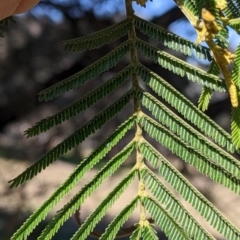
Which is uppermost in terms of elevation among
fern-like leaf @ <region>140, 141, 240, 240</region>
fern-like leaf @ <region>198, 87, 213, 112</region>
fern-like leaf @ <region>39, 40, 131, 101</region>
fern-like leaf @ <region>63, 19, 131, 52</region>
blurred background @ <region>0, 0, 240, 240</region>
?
blurred background @ <region>0, 0, 240, 240</region>

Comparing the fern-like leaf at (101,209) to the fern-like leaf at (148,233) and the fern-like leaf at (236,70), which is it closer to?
the fern-like leaf at (148,233)

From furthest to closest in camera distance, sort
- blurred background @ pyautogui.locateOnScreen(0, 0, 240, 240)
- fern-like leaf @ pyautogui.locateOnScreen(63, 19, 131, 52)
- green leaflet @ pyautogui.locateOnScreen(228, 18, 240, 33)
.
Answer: blurred background @ pyautogui.locateOnScreen(0, 0, 240, 240) < fern-like leaf @ pyautogui.locateOnScreen(63, 19, 131, 52) < green leaflet @ pyautogui.locateOnScreen(228, 18, 240, 33)

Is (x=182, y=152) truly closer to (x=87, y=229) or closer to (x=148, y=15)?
(x=87, y=229)

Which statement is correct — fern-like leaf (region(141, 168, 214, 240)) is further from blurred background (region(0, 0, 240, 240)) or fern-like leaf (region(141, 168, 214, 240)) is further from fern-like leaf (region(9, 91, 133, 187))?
blurred background (region(0, 0, 240, 240))

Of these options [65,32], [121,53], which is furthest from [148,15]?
[121,53]

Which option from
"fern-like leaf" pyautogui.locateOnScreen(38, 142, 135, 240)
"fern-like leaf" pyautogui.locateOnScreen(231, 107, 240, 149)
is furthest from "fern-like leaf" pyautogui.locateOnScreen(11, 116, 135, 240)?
"fern-like leaf" pyautogui.locateOnScreen(231, 107, 240, 149)

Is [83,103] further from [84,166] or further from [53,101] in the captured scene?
[53,101]

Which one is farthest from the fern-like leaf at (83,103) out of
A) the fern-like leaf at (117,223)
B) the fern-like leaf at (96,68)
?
the fern-like leaf at (117,223)
